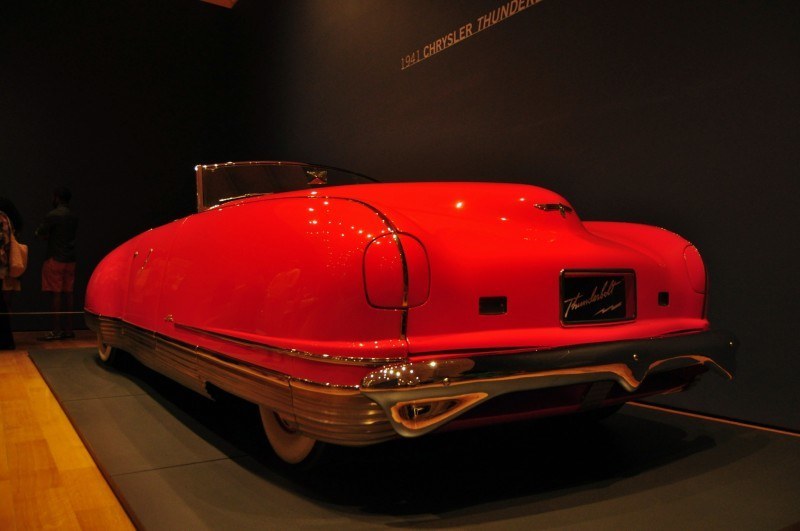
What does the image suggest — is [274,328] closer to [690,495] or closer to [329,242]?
[329,242]

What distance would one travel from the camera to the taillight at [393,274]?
141cm

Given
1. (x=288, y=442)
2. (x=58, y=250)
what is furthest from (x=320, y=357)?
(x=58, y=250)

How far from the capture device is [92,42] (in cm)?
691

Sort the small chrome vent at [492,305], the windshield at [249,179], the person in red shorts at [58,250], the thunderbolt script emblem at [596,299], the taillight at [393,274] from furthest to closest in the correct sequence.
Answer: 1. the person in red shorts at [58,250]
2. the windshield at [249,179]
3. the thunderbolt script emblem at [596,299]
4. the small chrome vent at [492,305]
5. the taillight at [393,274]

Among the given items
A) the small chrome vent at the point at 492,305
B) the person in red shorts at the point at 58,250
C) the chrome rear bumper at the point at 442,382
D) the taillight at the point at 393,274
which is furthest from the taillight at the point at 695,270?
the person in red shorts at the point at 58,250

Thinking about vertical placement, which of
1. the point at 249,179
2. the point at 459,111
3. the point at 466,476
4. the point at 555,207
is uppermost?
the point at 459,111

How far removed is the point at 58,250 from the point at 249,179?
12.2 feet

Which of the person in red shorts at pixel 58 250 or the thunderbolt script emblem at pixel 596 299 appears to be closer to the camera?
the thunderbolt script emblem at pixel 596 299

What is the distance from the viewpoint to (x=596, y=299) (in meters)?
1.69

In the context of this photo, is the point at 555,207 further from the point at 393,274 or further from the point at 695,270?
the point at 393,274

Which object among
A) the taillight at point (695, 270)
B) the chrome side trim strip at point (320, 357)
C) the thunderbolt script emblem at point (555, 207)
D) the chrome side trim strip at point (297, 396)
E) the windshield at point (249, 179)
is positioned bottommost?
the chrome side trim strip at point (297, 396)

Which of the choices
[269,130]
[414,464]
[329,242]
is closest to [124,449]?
[414,464]

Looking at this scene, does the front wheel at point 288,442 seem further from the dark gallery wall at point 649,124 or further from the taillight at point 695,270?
the dark gallery wall at point 649,124

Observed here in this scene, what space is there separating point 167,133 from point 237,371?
252 inches
